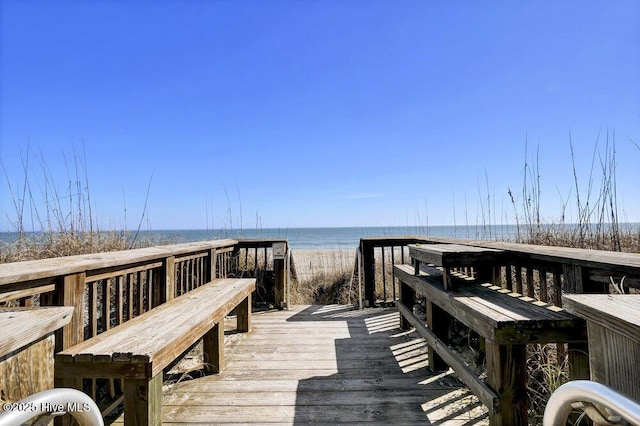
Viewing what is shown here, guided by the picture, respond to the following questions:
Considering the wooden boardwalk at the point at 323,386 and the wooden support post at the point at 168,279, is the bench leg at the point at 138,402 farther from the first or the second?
the wooden support post at the point at 168,279

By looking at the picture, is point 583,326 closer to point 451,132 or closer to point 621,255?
point 621,255

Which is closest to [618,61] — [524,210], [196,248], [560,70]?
[560,70]

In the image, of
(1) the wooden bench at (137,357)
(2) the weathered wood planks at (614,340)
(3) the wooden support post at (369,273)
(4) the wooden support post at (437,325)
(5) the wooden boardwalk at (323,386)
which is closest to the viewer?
(2) the weathered wood planks at (614,340)

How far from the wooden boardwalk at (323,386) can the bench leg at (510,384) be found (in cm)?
43

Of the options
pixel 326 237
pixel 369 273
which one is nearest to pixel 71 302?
pixel 369 273

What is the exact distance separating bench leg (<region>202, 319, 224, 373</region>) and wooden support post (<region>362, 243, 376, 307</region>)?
2.42 m

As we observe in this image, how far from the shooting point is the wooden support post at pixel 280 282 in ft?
14.7

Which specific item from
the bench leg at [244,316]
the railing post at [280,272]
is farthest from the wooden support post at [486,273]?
the railing post at [280,272]

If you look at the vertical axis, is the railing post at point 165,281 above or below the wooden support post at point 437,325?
above

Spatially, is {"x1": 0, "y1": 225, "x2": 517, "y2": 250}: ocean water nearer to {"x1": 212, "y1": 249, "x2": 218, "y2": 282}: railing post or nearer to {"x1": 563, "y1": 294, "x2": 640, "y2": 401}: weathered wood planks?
{"x1": 212, "y1": 249, "x2": 218, "y2": 282}: railing post

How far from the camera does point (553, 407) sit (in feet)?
2.13

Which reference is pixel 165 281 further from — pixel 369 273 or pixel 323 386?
pixel 369 273

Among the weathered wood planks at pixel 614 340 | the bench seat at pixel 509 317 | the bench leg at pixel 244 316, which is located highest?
the weathered wood planks at pixel 614 340

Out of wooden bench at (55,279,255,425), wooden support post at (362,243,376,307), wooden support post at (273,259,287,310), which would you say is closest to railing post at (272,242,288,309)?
wooden support post at (273,259,287,310)
